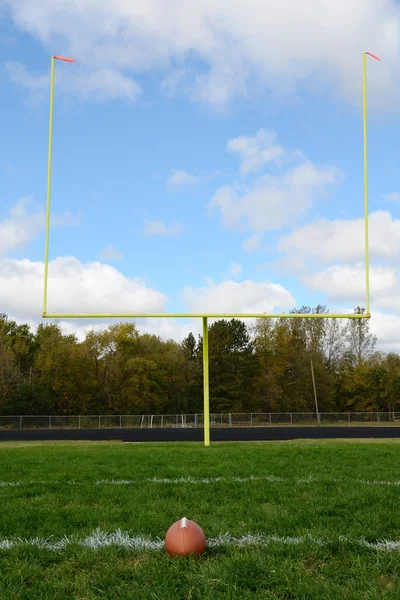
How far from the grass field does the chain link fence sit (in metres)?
23.8

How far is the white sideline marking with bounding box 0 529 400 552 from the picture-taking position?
3.34 metres

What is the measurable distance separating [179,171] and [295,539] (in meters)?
8.42

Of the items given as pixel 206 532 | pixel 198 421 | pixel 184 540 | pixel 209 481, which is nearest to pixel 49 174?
pixel 209 481

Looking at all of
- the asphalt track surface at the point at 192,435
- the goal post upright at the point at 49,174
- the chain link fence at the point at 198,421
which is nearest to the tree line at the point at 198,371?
the chain link fence at the point at 198,421

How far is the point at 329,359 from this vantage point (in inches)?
1708

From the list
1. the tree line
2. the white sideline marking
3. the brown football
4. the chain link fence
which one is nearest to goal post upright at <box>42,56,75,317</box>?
the white sideline marking

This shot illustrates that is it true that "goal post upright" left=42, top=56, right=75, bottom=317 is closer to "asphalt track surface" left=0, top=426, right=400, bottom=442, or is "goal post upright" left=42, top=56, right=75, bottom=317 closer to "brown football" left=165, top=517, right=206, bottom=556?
"brown football" left=165, top=517, right=206, bottom=556

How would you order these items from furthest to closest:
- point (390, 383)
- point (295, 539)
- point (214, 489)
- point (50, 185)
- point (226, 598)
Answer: point (390, 383)
point (50, 185)
point (214, 489)
point (295, 539)
point (226, 598)

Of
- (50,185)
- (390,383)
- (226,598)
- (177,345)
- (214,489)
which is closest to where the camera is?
(226,598)

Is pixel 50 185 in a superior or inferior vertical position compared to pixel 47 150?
inferior

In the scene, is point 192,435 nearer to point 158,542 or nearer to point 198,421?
point 198,421

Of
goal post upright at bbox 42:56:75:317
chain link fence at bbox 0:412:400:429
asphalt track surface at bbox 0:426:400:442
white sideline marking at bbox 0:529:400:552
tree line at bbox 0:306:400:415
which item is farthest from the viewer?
tree line at bbox 0:306:400:415

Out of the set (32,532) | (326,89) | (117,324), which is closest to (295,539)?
(32,532)

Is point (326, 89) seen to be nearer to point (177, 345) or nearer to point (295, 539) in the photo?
point (295, 539)
